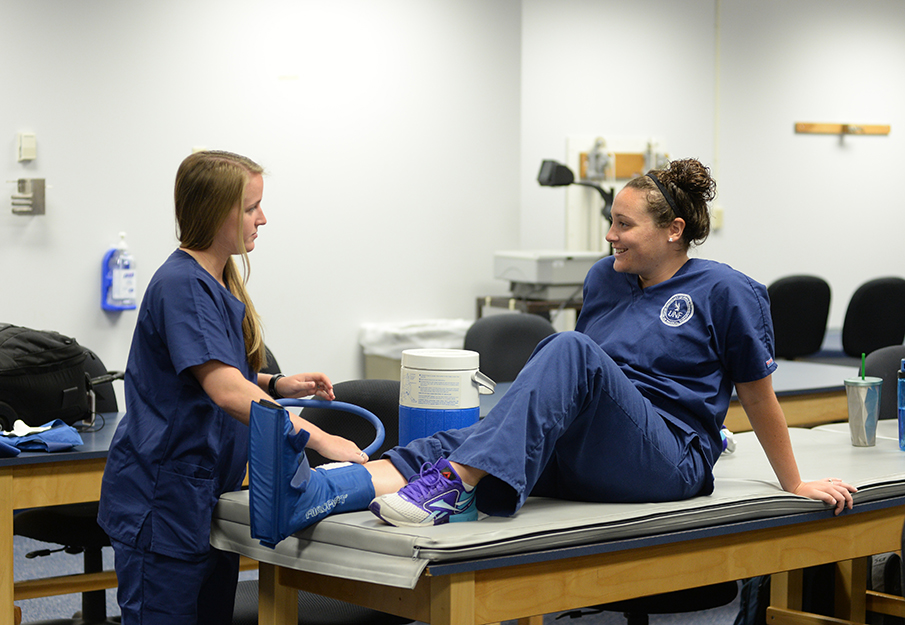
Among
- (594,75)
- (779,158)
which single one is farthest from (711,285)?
(779,158)

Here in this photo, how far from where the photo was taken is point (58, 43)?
3803mm

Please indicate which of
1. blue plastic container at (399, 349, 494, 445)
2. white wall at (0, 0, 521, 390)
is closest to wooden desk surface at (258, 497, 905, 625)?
blue plastic container at (399, 349, 494, 445)

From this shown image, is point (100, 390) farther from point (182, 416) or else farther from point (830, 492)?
point (830, 492)

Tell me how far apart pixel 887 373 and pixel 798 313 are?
1979 mm

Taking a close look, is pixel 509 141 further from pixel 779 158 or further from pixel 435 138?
pixel 779 158

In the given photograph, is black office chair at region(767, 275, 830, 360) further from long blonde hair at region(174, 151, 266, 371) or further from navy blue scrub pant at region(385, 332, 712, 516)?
long blonde hair at region(174, 151, 266, 371)

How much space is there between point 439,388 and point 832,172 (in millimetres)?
5068

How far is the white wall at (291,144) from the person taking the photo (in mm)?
3822

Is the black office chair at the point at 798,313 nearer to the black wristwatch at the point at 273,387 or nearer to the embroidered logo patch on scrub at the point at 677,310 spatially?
the embroidered logo patch on scrub at the point at 677,310

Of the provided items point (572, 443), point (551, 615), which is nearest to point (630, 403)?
point (572, 443)

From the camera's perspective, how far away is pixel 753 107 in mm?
5910

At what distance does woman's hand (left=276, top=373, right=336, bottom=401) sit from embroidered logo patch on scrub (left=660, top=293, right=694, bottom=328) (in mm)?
678

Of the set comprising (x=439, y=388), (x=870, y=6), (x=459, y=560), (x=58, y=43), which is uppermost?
(x=870, y=6)

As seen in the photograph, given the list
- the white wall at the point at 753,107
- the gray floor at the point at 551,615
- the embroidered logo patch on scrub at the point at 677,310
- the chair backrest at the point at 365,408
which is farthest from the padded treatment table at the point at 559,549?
the white wall at the point at 753,107
